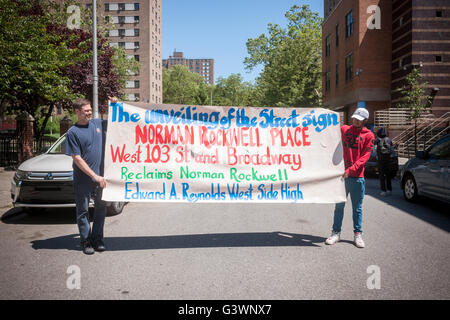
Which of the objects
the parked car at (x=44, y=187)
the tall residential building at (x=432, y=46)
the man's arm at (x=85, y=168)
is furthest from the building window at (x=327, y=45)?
the man's arm at (x=85, y=168)

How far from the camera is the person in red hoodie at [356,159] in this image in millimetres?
5254

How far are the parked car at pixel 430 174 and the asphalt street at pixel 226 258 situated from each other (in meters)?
0.70

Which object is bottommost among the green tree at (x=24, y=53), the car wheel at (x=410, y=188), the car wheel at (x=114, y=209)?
the car wheel at (x=114, y=209)

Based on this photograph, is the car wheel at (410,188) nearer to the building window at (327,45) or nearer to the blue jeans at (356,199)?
the blue jeans at (356,199)

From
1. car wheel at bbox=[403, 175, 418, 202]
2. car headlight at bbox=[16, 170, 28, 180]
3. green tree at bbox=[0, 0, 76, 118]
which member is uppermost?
green tree at bbox=[0, 0, 76, 118]

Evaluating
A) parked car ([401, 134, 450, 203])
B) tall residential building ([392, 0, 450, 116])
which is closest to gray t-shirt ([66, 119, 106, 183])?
parked car ([401, 134, 450, 203])

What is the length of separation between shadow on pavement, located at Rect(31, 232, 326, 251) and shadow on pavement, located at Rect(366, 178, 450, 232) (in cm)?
295

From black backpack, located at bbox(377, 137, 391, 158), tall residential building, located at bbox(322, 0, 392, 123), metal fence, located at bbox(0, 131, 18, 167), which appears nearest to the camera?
black backpack, located at bbox(377, 137, 391, 158)

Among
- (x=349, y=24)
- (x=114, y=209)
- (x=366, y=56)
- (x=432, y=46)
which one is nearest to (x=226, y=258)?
(x=114, y=209)

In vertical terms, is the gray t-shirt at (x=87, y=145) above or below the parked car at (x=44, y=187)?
above

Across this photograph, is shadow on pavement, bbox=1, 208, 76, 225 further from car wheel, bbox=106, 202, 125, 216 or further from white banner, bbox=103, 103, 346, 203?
white banner, bbox=103, 103, 346, 203

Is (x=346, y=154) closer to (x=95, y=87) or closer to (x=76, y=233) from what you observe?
(x=76, y=233)

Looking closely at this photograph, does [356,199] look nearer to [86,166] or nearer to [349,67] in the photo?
[86,166]

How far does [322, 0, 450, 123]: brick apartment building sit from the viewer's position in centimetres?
2616
